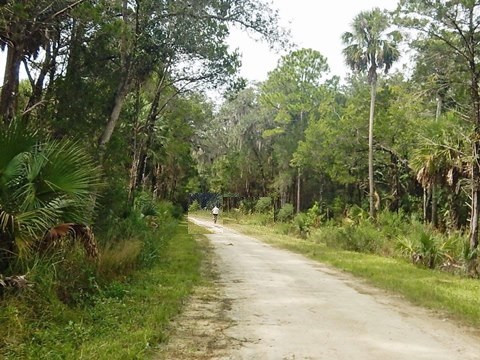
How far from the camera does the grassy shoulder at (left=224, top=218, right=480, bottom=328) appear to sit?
30.1ft

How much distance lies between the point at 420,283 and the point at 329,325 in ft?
18.9

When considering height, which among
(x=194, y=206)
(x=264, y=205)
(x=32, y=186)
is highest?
(x=32, y=186)

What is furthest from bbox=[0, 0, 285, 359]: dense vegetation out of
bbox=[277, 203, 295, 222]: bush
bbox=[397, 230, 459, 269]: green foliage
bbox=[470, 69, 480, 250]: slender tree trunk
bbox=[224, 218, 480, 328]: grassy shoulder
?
bbox=[277, 203, 295, 222]: bush

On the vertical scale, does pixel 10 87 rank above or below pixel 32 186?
above

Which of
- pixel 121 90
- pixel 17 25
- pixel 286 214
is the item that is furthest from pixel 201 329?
pixel 286 214

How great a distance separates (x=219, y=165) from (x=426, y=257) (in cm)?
4254

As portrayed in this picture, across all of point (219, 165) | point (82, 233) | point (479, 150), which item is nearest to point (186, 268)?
point (82, 233)

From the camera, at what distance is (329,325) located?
743cm

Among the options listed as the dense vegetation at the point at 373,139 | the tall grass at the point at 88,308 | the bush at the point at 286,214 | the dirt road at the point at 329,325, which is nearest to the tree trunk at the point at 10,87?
the tall grass at the point at 88,308

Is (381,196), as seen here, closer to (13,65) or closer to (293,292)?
(293,292)

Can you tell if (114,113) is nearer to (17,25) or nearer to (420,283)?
(17,25)

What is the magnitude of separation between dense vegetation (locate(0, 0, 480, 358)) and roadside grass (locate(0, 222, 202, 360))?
3cm

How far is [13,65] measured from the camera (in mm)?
10406

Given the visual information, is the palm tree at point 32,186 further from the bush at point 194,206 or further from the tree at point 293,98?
the bush at point 194,206
